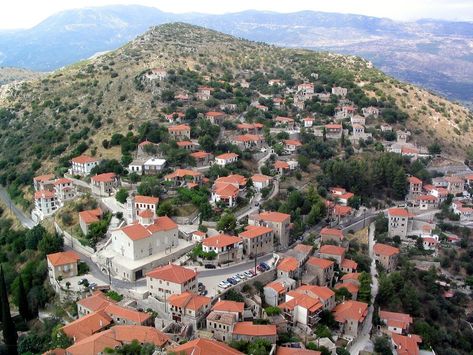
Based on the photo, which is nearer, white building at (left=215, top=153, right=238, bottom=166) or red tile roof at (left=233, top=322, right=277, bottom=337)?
red tile roof at (left=233, top=322, right=277, bottom=337)

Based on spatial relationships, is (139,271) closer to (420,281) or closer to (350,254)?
(350,254)

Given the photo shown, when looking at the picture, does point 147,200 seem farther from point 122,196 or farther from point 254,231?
point 254,231

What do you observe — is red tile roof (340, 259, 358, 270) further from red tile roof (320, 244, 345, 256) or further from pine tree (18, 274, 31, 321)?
pine tree (18, 274, 31, 321)

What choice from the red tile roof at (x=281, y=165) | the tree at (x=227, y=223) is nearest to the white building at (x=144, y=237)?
the tree at (x=227, y=223)

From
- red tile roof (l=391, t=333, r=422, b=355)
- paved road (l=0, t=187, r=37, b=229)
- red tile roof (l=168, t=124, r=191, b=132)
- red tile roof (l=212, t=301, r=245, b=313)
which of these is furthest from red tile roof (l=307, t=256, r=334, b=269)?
paved road (l=0, t=187, r=37, b=229)

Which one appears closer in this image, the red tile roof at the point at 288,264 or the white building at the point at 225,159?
the red tile roof at the point at 288,264

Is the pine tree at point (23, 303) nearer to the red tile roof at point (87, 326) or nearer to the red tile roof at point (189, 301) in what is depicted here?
the red tile roof at point (87, 326)

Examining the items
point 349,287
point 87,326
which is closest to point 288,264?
point 349,287

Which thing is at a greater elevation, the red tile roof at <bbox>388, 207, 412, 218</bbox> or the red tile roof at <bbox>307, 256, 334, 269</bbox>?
the red tile roof at <bbox>388, 207, 412, 218</bbox>
